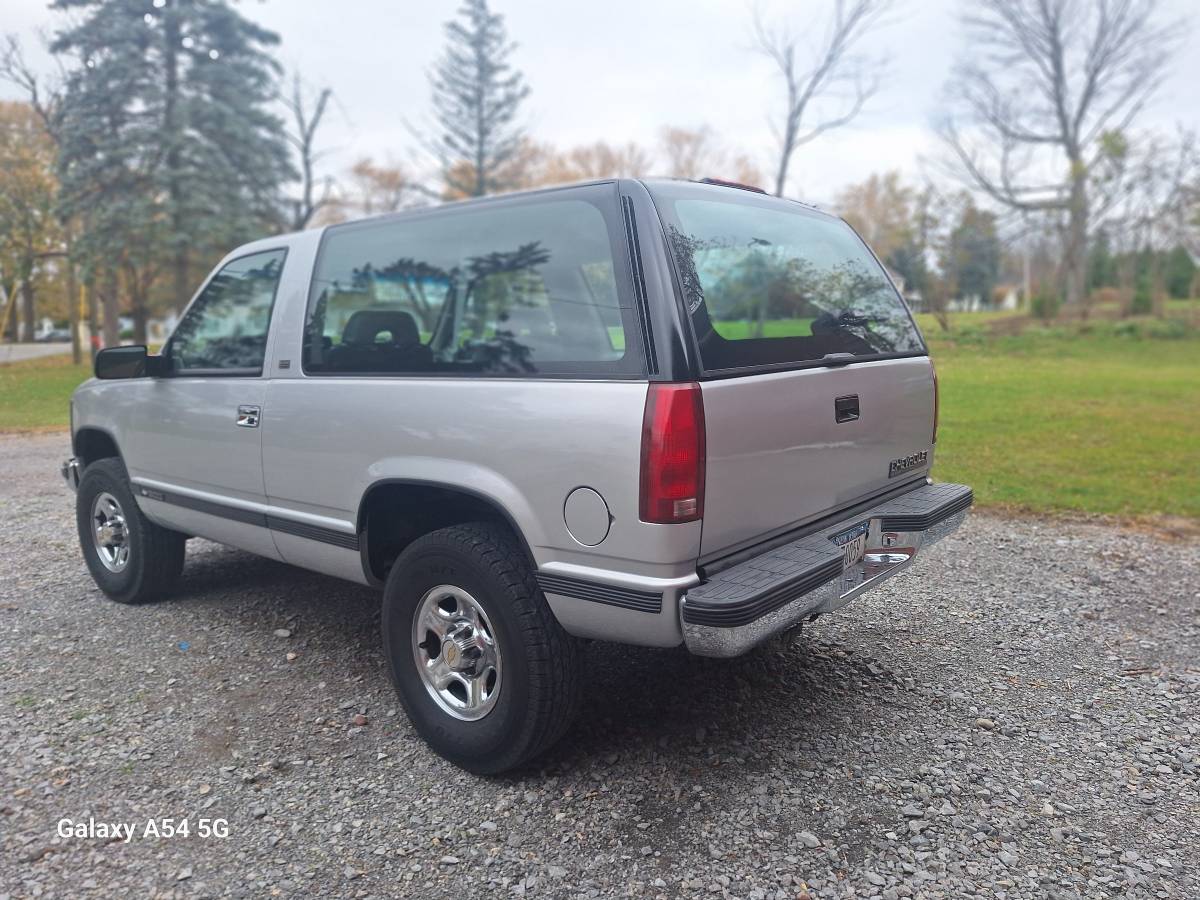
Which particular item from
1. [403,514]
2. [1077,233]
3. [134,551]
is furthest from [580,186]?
[1077,233]

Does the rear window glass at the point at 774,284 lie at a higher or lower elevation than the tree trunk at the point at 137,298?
lower

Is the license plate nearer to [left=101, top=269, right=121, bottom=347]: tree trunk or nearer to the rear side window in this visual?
the rear side window

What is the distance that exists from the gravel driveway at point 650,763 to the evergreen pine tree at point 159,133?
1857 cm

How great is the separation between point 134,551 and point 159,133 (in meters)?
19.6

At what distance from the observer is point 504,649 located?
2699 millimetres

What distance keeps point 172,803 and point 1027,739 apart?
3.02 m

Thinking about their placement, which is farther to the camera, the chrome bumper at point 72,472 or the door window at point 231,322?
the chrome bumper at point 72,472

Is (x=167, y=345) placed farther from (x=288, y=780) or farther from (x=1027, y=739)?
(x=1027, y=739)

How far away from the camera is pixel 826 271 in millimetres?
3660

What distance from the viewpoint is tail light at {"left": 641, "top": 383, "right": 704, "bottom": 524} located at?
2367mm

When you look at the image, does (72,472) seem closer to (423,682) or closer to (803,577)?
(423,682)

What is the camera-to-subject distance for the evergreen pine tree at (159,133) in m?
20.0

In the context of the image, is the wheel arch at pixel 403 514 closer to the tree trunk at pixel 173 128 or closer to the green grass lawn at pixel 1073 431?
the green grass lawn at pixel 1073 431

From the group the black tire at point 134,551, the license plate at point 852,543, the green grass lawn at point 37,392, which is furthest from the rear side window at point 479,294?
the green grass lawn at point 37,392
